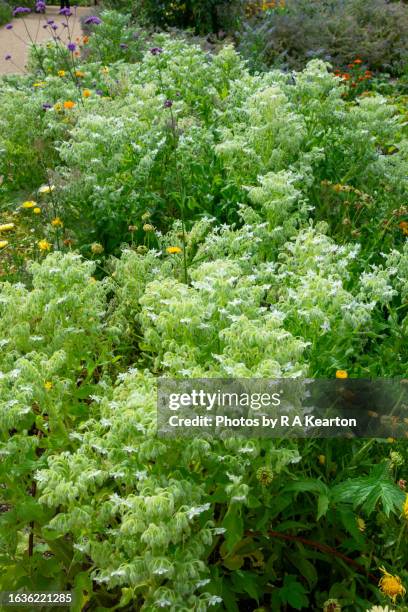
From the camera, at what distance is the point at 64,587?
2.51 metres

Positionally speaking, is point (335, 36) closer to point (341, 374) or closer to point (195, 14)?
point (195, 14)

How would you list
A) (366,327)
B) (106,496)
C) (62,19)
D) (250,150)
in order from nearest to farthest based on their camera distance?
(106,496), (366,327), (250,150), (62,19)

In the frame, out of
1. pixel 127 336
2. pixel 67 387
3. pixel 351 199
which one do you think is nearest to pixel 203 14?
pixel 351 199

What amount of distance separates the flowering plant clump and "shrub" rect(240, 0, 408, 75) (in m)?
4.76


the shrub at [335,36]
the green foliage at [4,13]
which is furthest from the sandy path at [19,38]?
the shrub at [335,36]

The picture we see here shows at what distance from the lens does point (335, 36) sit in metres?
9.92

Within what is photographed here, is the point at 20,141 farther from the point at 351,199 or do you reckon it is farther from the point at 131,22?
the point at 131,22

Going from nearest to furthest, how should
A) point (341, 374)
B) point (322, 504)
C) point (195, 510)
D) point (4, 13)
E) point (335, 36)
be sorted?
point (195, 510), point (322, 504), point (341, 374), point (335, 36), point (4, 13)

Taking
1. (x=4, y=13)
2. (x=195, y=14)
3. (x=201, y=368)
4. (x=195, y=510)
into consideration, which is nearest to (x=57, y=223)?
(x=201, y=368)

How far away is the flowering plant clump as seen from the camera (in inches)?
88.1

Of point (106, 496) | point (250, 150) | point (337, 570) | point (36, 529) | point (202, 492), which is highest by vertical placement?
point (250, 150)

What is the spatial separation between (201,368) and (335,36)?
8.44 m

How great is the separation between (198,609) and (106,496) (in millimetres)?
555

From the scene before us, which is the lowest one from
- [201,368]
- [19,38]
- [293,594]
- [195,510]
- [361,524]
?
[293,594]
